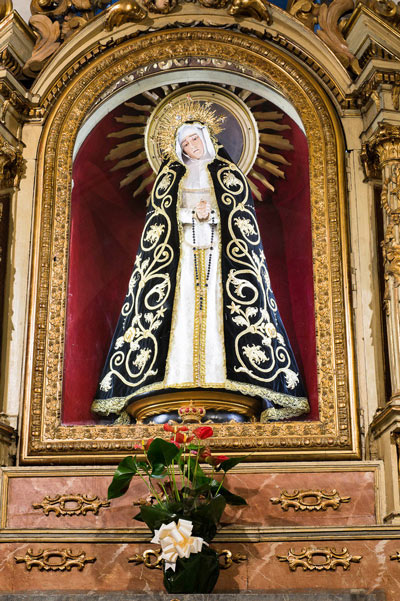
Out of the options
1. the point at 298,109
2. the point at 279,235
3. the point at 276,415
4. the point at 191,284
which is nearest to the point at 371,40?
the point at 298,109

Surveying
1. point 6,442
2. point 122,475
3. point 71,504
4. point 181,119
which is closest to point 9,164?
point 181,119

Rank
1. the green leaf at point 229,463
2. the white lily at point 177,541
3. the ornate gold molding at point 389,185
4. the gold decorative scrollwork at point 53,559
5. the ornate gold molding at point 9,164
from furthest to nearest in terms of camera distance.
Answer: the ornate gold molding at point 9,164
the ornate gold molding at point 389,185
the gold decorative scrollwork at point 53,559
the green leaf at point 229,463
the white lily at point 177,541

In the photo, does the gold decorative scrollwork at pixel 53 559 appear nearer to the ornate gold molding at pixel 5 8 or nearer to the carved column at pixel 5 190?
the carved column at pixel 5 190

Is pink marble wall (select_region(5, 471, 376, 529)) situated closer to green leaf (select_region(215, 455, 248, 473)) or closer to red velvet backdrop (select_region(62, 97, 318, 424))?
green leaf (select_region(215, 455, 248, 473))

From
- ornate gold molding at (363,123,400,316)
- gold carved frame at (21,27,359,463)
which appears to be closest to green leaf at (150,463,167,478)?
gold carved frame at (21,27,359,463)

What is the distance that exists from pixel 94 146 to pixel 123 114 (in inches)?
10.4

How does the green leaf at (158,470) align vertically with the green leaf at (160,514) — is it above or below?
above

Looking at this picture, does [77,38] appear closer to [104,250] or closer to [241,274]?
[104,250]

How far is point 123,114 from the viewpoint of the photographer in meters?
6.44

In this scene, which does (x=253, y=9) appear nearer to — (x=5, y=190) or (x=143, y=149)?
(x=143, y=149)

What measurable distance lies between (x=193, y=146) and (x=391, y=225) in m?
1.37

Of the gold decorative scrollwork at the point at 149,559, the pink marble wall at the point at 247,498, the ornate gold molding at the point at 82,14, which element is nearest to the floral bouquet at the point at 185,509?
the gold decorative scrollwork at the point at 149,559

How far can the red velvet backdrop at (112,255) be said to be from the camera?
18.8ft

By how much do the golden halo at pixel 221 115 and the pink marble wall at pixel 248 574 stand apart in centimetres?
263
